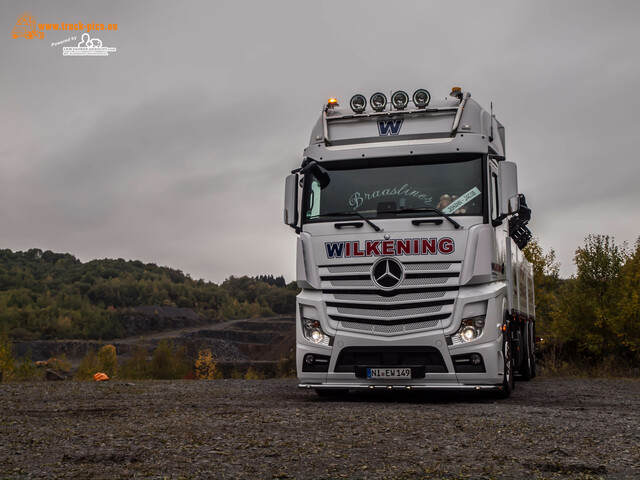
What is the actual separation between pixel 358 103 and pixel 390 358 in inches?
150

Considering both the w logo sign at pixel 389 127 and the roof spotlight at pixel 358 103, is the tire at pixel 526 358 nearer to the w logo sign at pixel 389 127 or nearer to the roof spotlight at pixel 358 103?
the w logo sign at pixel 389 127

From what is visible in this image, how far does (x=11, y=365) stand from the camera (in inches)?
1085

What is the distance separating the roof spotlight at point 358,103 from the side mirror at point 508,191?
7.25ft

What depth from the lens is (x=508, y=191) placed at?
395 inches

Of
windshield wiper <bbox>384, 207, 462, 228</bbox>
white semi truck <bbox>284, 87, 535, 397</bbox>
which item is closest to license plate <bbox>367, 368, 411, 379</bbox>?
white semi truck <bbox>284, 87, 535, 397</bbox>

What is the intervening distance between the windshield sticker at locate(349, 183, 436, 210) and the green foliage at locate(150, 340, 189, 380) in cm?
2260

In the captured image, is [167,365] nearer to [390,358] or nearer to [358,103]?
[358,103]

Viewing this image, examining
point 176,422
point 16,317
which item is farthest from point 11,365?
point 16,317

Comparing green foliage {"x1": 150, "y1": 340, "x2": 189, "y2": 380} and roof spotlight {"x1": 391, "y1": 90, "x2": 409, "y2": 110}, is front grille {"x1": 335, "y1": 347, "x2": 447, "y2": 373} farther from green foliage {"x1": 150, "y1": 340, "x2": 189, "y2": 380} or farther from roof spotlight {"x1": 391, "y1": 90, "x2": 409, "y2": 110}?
green foliage {"x1": 150, "y1": 340, "x2": 189, "y2": 380}

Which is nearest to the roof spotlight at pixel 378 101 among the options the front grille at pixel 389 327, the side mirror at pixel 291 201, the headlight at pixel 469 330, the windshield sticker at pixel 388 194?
the windshield sticker at pixel 388 194

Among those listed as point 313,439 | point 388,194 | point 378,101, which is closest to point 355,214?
point 388,194

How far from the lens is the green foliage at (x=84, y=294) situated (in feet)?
399

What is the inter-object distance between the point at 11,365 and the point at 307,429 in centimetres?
2419

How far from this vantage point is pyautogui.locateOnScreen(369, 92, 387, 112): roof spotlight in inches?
419
